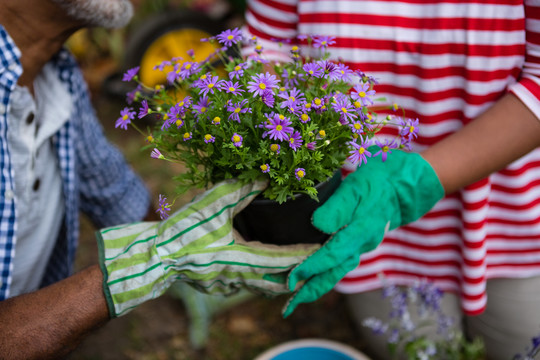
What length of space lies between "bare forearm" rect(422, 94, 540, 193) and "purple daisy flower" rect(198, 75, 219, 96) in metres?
0.59

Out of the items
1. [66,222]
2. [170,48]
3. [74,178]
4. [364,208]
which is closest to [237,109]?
[364,208]

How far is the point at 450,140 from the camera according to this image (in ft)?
4.09

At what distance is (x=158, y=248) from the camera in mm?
1104

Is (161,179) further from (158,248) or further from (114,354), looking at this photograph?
(158,248)

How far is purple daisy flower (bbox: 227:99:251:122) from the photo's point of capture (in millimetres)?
923

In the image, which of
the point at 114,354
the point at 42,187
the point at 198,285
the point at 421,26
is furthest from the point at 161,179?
the point at 421,26

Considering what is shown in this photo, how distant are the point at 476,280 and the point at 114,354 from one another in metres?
1.62

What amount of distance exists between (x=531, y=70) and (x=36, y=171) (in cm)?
137

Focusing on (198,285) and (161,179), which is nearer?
(198,285)

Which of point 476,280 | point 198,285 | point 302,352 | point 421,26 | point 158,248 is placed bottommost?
point 302,352

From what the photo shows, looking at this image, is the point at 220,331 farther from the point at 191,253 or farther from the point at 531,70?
→ the point at 531,70

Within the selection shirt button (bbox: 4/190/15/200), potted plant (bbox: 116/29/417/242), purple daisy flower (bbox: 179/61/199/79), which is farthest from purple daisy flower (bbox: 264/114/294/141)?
shirt button (bbox: 4/190/15/200)

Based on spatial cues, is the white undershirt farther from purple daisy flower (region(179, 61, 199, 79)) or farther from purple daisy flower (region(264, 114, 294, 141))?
purple daisy flower (region(264, 114, 294, 141))

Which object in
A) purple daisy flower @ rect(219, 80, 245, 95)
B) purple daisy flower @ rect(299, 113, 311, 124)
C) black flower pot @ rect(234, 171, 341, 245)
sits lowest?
Result: black flower pot @ rect(234, 171, 341, 245)
